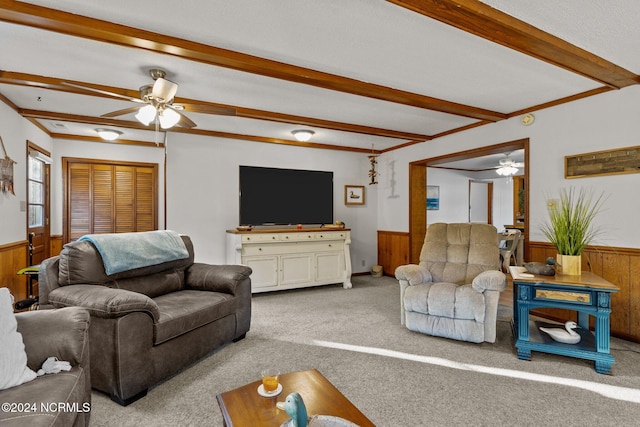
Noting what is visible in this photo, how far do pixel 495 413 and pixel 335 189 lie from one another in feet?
14.2

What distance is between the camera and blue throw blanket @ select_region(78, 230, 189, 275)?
2496 millimetres

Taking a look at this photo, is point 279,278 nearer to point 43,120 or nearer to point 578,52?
point 43,120

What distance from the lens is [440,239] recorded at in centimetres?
358

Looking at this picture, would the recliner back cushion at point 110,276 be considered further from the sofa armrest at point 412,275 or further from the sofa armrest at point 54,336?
the sofa armrest at point 412,275

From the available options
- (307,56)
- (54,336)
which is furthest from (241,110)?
(54,336)

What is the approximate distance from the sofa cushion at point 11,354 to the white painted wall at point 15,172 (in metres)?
2.44

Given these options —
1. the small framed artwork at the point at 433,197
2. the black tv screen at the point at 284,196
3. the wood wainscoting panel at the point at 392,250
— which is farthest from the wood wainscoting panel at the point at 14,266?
the small framed artwork at the point at 433,197

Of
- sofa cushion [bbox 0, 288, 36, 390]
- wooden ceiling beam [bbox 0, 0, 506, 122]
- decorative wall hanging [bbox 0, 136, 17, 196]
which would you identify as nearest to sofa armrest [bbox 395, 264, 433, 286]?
wooden ceiling beam [bbox 0, 0, 506, 122]

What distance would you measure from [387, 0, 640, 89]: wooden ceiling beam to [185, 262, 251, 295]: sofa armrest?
2359mm

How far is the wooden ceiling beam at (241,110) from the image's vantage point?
2613 millimetres

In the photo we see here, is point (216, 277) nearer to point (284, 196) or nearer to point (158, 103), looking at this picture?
point (158, 103)

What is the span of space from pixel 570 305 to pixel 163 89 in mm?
3488

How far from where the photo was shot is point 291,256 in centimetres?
482

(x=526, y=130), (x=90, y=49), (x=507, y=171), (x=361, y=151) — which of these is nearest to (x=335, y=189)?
(x=361, y=151)
